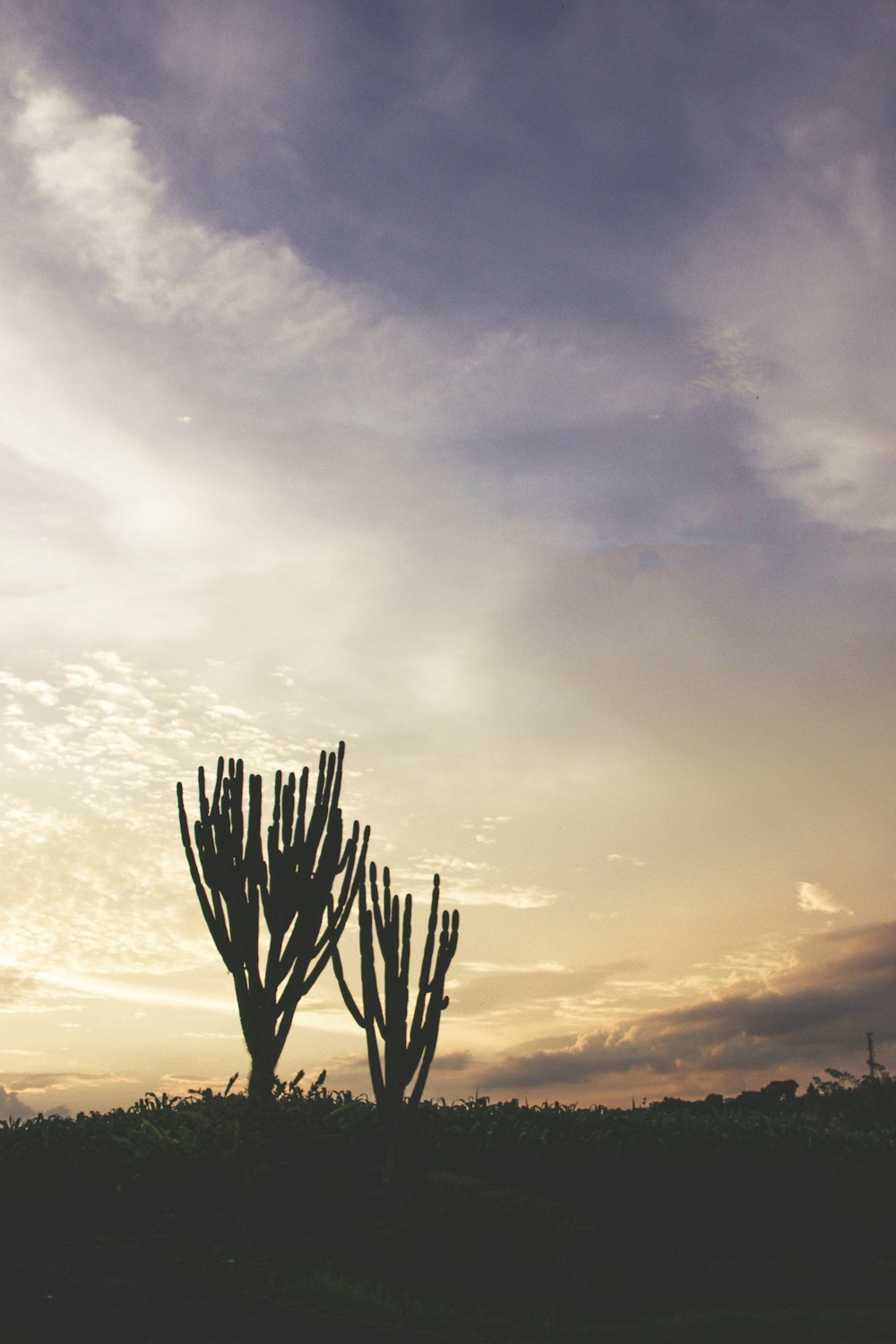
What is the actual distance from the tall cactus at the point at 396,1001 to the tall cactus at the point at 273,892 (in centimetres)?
79

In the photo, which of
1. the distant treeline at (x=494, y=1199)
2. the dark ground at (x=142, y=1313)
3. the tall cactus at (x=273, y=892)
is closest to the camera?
the dark ground at (x=142, y=1313)

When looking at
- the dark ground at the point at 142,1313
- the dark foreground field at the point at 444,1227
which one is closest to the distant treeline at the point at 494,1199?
the dark foreground field at the point at 444,1227

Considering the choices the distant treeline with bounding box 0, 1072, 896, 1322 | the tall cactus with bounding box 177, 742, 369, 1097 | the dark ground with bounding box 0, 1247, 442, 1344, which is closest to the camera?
the dark ground with bounding box 0, 1247, 442, 1344

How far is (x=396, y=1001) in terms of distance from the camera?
1329cm

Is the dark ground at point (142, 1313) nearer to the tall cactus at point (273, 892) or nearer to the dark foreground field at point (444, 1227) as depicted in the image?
the dark foreground field at point (444, 1227)

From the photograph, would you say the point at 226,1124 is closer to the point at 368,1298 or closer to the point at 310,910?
the point at 310,910

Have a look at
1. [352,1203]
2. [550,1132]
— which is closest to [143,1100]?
[352,1203]

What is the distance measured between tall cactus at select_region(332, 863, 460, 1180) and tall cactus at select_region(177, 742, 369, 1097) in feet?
2.59

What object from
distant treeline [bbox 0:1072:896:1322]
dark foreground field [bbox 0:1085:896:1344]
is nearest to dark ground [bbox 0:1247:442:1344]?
dark foreground field [bbox 0:1085:896:1344]

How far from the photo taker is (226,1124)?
42.0 feet

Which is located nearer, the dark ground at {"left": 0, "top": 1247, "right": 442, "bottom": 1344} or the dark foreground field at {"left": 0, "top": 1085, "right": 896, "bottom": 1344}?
the dark ground at {"left": 0, "top": 1247, "right": 442, "bottom": 1344}

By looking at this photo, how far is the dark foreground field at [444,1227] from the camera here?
29.9 feet

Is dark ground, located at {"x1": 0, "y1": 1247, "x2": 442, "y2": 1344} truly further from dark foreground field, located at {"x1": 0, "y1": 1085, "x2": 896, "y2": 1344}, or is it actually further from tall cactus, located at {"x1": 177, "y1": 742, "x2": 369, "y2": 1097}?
tall cactus, located at {"x1": 177, "y1": 742, "x2": 369, "y2": 1097}

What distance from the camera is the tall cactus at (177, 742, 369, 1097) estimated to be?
14328mm
